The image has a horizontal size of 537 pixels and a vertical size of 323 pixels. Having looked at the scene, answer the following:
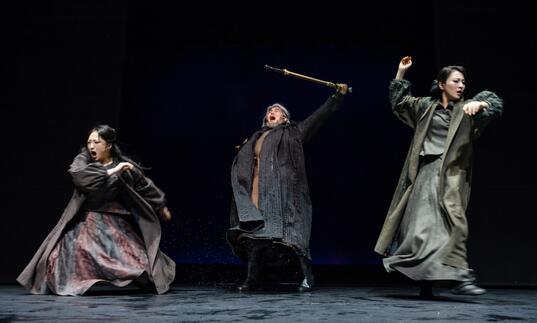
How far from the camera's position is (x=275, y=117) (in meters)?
4.50

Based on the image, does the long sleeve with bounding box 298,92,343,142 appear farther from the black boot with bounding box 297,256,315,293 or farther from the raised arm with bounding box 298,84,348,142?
the black boot with bounding box 297,256,315,293

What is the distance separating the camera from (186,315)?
2619 millimetres

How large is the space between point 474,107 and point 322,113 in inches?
50.5

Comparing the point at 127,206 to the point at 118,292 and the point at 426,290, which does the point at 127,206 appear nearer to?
the point at 118,292

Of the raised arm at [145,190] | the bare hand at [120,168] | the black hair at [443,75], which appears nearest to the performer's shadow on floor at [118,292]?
the raised arm at [145,190]

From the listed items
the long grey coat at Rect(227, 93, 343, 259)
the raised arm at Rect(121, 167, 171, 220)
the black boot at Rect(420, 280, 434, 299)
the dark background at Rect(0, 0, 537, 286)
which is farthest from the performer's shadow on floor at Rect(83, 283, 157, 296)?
the black boot at Rect(420, 280, 434, 299)

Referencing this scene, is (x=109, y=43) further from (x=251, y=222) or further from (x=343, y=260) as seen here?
(x=343, y=260)

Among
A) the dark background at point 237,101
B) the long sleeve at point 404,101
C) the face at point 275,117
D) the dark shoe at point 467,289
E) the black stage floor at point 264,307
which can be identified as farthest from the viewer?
the dark background at point 237,101

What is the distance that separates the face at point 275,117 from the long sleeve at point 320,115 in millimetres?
150

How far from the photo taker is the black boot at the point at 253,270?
13.2 ft

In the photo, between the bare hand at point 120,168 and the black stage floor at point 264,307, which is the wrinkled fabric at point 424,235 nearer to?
the black stage floor at point 264,307

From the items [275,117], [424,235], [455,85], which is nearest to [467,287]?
→ [424,235]

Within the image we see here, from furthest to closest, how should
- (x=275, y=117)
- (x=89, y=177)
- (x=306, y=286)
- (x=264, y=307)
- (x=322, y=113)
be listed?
(x=275, y=117) < (x=322, y=113) < (x=306, y=286) < (x=89, y=177) < (x=264, y=307)

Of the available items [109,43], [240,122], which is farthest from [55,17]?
[240,122]
